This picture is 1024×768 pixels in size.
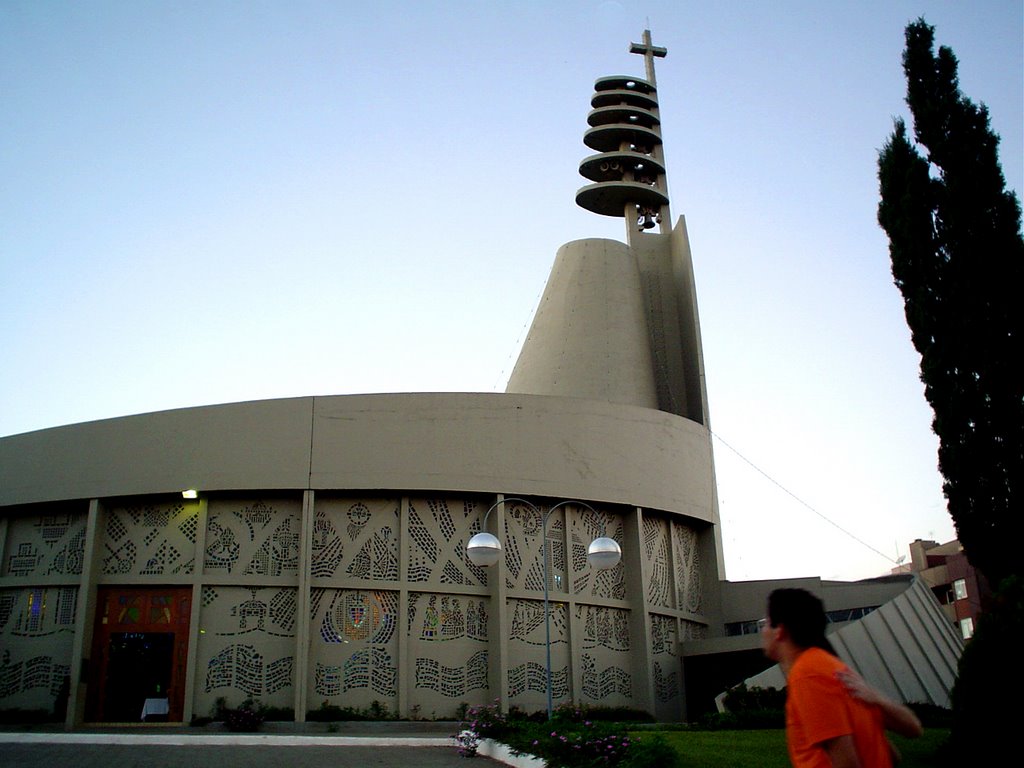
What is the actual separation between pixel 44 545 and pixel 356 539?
6956 mm

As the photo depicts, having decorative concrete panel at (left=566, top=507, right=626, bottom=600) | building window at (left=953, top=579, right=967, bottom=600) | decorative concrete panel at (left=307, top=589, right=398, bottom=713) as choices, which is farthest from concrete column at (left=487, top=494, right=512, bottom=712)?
building window at (left=953, top=579, right=967, bottom=600)

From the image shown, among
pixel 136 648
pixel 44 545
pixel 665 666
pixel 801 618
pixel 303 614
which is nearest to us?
pixel 801 618

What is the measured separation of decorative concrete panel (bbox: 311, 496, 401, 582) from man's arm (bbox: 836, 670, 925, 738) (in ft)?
60.7

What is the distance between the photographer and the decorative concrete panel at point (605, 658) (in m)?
22.2

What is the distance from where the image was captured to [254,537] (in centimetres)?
2127

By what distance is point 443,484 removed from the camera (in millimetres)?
21641

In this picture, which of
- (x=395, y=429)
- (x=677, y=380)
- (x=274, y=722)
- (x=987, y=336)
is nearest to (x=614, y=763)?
(x=987, y=336)

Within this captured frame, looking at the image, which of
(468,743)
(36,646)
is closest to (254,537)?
(36,646)

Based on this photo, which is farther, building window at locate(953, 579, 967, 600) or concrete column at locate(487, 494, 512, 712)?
building window at locate(953, 579, 967, 600)

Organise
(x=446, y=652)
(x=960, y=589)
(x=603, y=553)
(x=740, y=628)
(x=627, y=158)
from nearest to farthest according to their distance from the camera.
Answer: (x=603, y=553) → (x=446, y=652) → (x=740, y=628) → (x=627, y=158) → (x=960, y=589)

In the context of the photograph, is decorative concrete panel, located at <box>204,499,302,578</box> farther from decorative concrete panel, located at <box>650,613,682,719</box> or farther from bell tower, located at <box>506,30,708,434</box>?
bell tower, located at <box>506,30,708,434</box>

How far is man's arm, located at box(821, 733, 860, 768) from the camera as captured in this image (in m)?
3.07

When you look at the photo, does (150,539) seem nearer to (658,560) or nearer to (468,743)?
(468,743)

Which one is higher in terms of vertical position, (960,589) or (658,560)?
(960,589)
